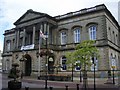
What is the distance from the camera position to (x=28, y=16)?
3903 cm

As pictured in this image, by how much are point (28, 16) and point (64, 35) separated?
8.56 m

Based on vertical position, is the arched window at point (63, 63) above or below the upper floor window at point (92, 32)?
below

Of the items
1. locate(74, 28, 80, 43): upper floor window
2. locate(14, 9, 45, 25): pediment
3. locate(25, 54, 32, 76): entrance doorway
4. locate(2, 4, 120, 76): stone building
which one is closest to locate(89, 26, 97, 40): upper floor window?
locate(2, 4, 120, 76): stone building

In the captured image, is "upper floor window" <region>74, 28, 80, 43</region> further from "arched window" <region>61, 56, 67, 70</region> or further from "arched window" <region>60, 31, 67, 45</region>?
"arched window" <region>61, 56, 67, 70</region>

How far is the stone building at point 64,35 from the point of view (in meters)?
31.1

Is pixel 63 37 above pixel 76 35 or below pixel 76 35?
below

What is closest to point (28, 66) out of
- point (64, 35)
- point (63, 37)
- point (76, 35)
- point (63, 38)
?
point (63, 38)

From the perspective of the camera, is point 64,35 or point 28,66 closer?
point 64,35

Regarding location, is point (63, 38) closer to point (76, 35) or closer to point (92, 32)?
point (76, 35)

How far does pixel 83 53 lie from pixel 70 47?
17613mm

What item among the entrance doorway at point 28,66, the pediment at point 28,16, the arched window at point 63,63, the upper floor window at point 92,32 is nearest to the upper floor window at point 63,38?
the arched window at point 63,63

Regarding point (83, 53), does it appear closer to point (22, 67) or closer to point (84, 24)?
point (84, 24)

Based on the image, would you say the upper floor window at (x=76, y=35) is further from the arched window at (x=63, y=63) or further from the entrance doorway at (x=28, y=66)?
the entrance doorway at (x=28, y=66)

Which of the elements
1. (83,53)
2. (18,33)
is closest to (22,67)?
(18,33)
